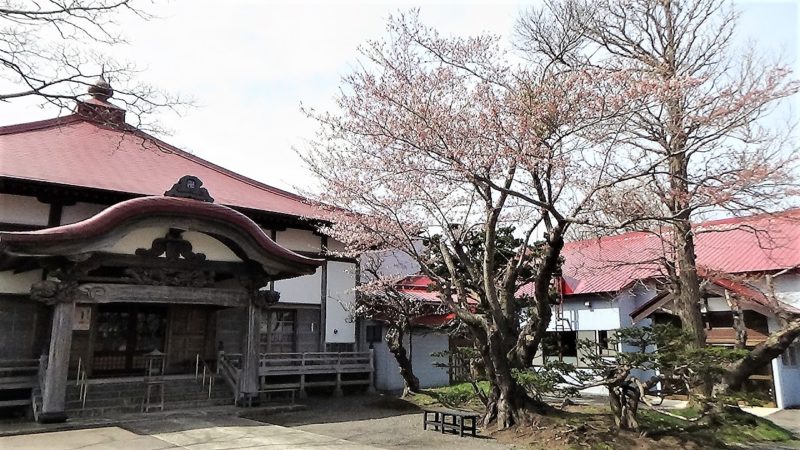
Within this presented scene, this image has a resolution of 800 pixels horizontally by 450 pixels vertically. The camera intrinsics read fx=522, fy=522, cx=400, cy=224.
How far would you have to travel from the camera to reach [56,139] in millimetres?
15570

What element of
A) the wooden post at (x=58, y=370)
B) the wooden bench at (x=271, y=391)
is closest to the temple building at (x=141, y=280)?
the wooden post at (x=58, y=370)

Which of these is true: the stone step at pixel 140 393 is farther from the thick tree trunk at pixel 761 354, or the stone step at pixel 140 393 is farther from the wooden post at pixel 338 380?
the thick tree trunk at pixel 761 354

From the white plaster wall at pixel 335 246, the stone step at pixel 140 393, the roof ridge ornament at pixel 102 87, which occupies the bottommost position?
the stone step at pixel 140 393

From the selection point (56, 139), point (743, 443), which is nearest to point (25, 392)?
point (56, 139)

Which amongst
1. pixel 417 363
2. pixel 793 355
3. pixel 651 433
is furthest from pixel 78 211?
pixel 793 355

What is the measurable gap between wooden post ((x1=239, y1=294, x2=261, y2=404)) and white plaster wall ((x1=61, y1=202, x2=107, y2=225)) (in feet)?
15.6

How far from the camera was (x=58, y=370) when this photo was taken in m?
10.4

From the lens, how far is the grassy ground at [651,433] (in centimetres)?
910

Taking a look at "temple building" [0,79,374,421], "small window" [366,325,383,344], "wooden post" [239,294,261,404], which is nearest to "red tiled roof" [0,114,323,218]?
"temple building" [0,79,374,421]

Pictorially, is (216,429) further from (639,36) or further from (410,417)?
(639,36)

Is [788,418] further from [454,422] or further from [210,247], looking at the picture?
[210,247]

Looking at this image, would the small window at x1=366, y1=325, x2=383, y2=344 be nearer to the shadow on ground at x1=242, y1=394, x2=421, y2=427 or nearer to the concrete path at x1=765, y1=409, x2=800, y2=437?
the shadow on ground at x1=242, y1=394, x2=421, y2=427

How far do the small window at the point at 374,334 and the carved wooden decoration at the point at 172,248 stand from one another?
7076mm

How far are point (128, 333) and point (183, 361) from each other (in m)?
1.62
